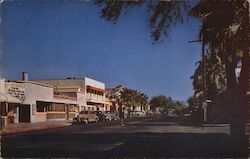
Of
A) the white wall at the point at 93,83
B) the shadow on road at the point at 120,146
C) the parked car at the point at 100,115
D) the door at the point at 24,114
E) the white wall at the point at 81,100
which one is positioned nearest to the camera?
the shadow on road at the point at 120,146

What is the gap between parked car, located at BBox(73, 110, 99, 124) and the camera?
11.9 metres

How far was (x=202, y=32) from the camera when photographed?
35.6 ft

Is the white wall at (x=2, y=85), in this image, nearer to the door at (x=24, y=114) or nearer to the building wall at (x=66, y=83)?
the building wall at (x=66, y=83)

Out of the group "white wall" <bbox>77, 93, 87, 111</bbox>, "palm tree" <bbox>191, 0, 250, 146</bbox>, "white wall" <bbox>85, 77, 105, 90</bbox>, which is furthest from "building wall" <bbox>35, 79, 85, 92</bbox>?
"palm tree" <bbox>191, 0, 250, 146</bbox>

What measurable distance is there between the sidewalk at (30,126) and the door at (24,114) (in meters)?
0.28

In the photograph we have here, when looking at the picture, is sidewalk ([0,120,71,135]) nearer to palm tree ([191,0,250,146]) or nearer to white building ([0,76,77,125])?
white building ([0,76,77,125])

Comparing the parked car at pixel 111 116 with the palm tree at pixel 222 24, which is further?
the parked car at pixel 111 116

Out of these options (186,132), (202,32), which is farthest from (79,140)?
(202,32)

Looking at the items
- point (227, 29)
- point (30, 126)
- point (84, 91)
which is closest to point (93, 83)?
point (84, 91)

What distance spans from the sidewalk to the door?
28 cm

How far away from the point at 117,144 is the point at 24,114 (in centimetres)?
243

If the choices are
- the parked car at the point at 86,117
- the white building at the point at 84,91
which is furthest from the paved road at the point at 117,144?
the white building at the point at 84,91

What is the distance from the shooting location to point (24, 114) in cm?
1212

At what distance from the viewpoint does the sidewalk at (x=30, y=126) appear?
435 inches
